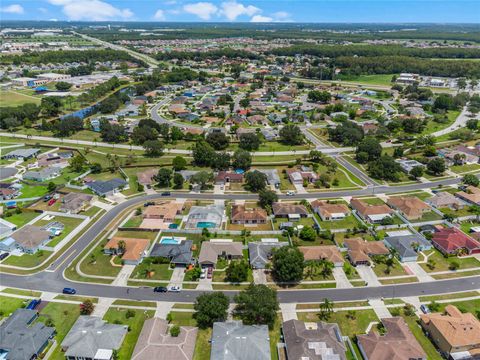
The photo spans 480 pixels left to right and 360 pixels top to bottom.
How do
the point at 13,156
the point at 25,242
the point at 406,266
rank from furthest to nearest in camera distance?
the point at 13,156 < the point at 25,242 < the point at 406,266

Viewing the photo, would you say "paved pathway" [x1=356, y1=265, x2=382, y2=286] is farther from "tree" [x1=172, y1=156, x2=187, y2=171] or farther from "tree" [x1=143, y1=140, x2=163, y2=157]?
"tree" [x1=143, y1=140, x2=163, y2=157]

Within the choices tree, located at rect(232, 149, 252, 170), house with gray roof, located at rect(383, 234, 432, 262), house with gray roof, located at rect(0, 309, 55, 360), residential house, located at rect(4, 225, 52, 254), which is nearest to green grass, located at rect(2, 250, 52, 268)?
residential house, located at rect(4, 225, 52, 254)

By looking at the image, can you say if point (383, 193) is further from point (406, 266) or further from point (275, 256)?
point (275, 256)

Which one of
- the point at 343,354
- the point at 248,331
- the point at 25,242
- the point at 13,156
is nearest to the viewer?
the point at 343,354

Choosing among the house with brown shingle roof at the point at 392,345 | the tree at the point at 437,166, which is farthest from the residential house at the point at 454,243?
the tree at the point at 437,166

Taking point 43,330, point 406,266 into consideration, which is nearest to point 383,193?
point 406,266

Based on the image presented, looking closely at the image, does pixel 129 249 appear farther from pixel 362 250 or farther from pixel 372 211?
pixel 372 211

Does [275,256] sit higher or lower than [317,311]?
higher
